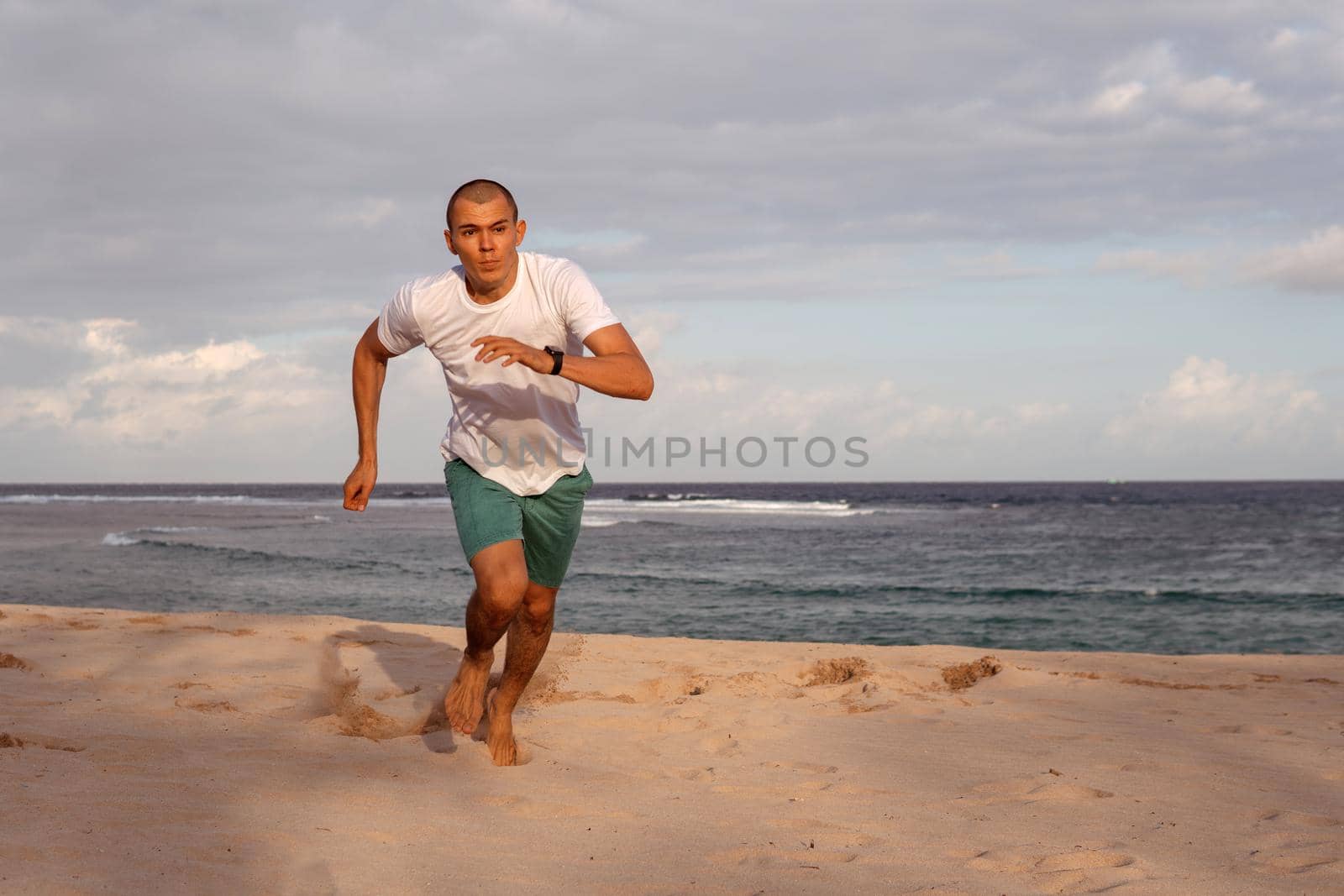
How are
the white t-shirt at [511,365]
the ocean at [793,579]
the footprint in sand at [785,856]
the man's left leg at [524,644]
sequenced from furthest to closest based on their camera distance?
the ocean at [793,579] < the man's left leg at [524,644] < the white t-shirt at [511,365] < the footprint in sand at [785,856]

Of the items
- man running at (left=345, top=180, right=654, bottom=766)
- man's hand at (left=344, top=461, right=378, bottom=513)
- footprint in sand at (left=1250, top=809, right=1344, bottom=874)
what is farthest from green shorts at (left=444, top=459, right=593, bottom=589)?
footprint in sand at (left=1250, top=809, right=1344, bottom=874)

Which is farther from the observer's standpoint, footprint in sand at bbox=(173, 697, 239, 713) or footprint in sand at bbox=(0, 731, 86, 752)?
footprint in sand at bbox=(173, 697, 239, 713)

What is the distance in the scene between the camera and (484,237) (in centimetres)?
366

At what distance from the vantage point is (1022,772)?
4027mm

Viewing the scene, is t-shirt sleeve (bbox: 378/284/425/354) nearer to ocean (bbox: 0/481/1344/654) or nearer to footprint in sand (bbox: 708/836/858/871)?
footprint in sand (bbox: 708/836/858/871)

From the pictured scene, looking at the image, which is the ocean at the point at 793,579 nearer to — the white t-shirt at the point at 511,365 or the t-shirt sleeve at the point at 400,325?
the white t-shirt at the point at 511,365

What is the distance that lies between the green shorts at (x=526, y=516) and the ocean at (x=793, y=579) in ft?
22.8

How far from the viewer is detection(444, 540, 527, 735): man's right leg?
3857mm

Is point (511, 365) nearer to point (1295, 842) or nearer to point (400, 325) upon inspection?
point (400, 325)

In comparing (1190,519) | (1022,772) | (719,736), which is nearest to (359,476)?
(719,736)

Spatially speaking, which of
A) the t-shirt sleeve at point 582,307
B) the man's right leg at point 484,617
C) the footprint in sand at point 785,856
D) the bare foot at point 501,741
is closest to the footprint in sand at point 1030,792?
the footprint in sand at point 785,856

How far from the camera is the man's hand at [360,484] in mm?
3998

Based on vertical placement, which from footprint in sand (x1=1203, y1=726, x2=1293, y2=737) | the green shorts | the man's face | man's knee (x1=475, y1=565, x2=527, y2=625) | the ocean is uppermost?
the man's face

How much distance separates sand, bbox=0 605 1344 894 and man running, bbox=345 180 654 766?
492mm
